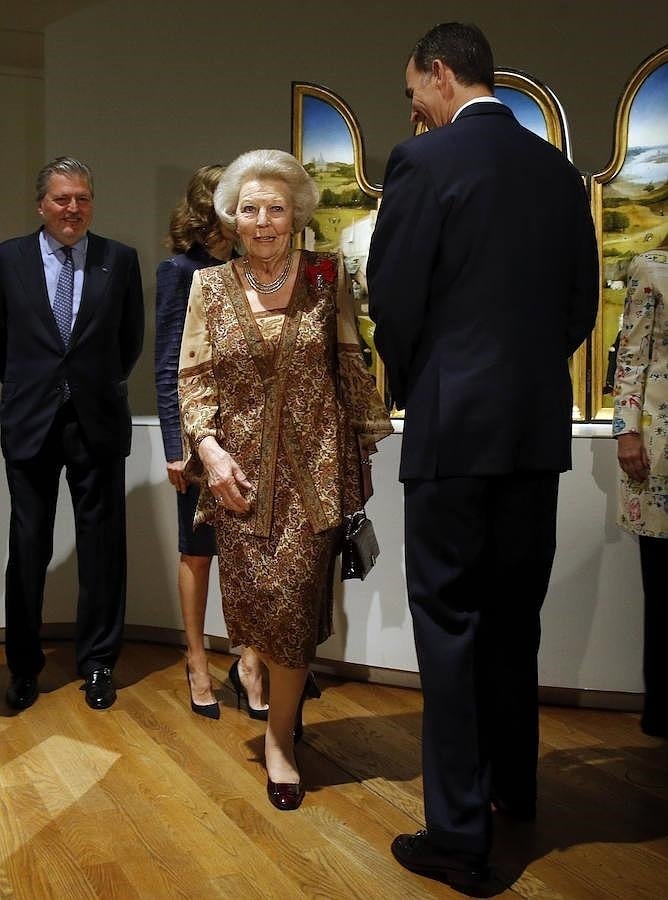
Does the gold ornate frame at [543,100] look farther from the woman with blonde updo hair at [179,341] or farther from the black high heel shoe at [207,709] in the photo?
the black high heel shoe at [207,709]

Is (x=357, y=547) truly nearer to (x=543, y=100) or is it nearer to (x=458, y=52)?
(x=458, y=52)

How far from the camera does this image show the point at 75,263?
11.2 feet

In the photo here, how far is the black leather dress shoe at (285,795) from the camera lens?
257 cm

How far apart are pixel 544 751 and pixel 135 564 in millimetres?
1828

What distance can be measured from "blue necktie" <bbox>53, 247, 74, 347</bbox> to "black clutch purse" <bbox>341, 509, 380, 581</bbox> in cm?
130

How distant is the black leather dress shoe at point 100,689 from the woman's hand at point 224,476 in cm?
115

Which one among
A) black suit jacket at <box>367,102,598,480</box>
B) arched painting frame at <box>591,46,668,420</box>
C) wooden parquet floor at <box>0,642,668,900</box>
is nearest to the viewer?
black suit jacket at <box>367,102,598,480</box>

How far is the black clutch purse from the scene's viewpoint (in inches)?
99.0

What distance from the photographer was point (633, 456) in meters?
2.99

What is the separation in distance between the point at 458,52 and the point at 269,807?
1.77 meters

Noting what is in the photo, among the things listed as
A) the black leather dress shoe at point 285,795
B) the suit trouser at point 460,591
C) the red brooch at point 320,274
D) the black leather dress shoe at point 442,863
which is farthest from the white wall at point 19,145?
the black leather dress shoe at point 442,863

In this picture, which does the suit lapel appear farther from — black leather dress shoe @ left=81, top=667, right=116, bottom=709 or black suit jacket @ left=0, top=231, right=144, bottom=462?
black leather dress shoe @ left=81, top=667, right=116, bottom=709

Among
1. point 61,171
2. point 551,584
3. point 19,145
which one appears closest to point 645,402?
point 551,584

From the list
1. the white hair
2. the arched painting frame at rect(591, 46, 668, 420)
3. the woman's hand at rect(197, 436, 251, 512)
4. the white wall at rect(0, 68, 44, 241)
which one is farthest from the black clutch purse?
the white wall at rect(0, 68, 44, 241)
